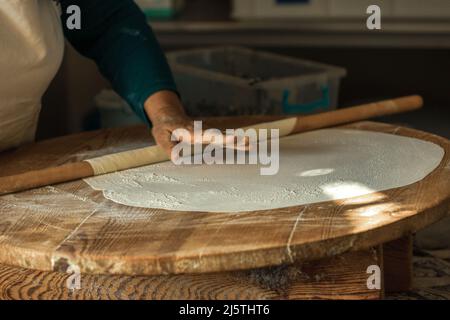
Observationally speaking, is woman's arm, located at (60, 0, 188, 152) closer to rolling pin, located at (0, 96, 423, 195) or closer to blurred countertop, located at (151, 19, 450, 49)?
rolling pin, located at (0, 96, 423, 195)

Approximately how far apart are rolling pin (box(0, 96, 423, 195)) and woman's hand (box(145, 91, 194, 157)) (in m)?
0.03

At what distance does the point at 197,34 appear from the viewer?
3035mm

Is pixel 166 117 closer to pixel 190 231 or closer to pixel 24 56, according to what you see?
pixel 24 56

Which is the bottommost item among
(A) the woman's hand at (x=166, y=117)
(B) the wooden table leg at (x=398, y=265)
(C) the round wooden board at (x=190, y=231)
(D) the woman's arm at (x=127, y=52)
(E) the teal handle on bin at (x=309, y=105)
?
(B) the wooden table leg at (x=398, y=265)

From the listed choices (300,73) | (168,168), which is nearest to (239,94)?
(300,73)

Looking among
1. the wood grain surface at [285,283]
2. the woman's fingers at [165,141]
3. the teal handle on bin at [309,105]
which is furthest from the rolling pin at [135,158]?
the teal handle on bin at [309,105]

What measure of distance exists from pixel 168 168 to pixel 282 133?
0.30 meters

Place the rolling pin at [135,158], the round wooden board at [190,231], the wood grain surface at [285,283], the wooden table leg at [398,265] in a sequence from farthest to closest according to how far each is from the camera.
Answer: the wooden table leg at [398,265]
the rolling pin at [135,158]
the wood grain surface at [285,283]
the round wooden board at [190,231]

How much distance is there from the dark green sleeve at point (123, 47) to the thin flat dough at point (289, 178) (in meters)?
0.22

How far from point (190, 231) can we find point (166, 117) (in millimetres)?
475

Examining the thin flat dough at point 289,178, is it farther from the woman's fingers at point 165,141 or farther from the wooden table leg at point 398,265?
the wooden table leg at point 398,265

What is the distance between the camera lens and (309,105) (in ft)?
8.64

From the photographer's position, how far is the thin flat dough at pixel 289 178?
1.25 meters

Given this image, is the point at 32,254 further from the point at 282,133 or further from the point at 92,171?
the point at 282,133
